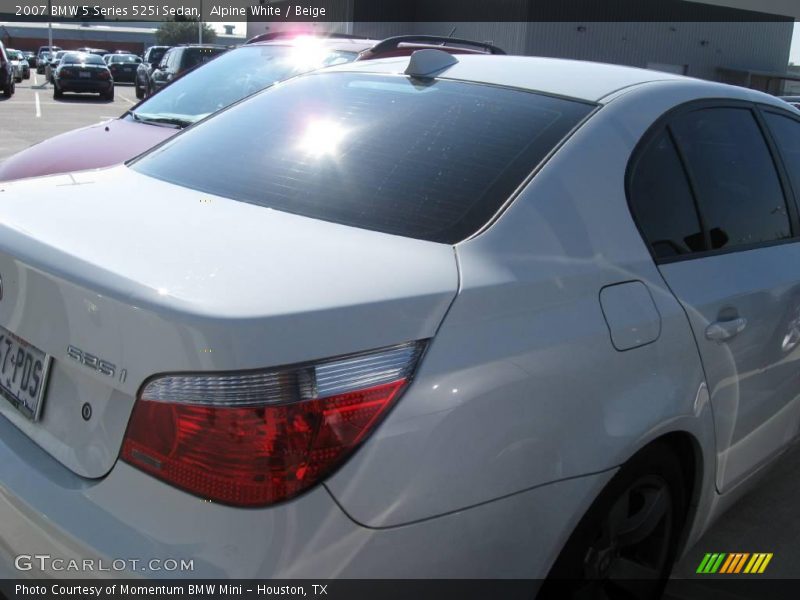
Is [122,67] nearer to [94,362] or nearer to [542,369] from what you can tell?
[94,362]

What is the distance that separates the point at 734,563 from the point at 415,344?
2.00 metres

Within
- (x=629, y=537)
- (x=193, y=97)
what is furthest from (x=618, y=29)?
(x=629, y=537)

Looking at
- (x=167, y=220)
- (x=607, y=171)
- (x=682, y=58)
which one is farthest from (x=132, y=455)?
(x=682, y=58)

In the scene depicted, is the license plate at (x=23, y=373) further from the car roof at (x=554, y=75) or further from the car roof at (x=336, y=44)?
the car roof at (x=336, y=44)

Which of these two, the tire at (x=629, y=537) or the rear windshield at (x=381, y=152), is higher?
the rear windshield at (x=381, y=152)

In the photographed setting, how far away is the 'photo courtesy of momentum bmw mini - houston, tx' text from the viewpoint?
59.3 inches

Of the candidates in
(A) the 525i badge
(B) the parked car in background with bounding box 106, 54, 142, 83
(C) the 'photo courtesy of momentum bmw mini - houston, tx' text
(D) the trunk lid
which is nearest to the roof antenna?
(C) the 'photo courtesy of momentum bmw mini - houston, tx' text

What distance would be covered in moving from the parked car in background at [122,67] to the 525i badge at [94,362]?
38897 millimetres

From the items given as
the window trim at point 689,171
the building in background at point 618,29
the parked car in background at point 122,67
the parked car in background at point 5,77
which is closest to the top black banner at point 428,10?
the building in background at point 618,29

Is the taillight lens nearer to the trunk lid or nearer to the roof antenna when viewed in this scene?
the trunk lid

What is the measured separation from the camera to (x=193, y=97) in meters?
5.97

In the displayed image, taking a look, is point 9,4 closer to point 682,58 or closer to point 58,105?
point 58,105

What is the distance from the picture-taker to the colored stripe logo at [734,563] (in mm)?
2904

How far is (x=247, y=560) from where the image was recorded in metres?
1.45
